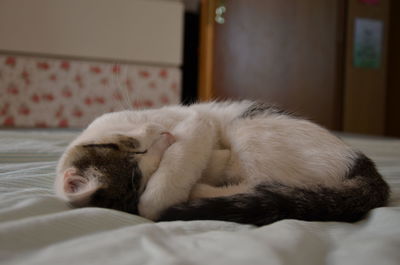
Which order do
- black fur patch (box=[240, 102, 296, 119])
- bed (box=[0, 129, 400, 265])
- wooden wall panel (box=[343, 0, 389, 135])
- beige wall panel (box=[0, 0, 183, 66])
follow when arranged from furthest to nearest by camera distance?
wooden wall panel (box=[343, 0, 389, 135])
beige wall panel (box=[0, 0, 183, 66])
black fur patch (box=[240, 102, 296, 119])
bed (box=[0, 129, 400, 265])

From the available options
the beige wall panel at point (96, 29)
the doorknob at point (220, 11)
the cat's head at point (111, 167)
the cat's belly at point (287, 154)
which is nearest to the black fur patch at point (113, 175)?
the cat's head at point (111, 167)

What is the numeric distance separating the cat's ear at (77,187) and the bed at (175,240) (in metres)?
0.03

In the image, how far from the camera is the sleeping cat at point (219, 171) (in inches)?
26.7

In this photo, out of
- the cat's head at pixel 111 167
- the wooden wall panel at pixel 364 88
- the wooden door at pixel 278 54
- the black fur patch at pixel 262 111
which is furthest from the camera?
the wooden wall panel at pixel 364 88

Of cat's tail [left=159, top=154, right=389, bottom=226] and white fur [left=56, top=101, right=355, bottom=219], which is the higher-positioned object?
white fur [left=56, top=101, right=355, bottom=219]

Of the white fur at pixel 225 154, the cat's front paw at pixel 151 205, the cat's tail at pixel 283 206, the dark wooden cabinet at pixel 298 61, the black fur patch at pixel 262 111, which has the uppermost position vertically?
the dark wooden cabinet at pixel 298 61

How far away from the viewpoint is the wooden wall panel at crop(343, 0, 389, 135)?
4191 mm

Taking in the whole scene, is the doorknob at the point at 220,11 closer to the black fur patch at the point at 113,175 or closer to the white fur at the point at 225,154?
the white fur at the point at 225,154

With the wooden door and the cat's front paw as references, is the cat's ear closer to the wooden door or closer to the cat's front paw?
the cat's front paw

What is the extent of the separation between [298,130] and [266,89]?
3.19 m

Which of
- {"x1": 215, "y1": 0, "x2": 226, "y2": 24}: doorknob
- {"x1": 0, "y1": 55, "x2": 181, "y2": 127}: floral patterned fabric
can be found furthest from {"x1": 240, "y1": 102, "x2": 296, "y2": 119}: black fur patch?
{"x1": 215, "y1": 0, "x2": 226, "y2": 24}: doorknob

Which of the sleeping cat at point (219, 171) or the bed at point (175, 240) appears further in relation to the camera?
the sleeping cat at point (219, 171)

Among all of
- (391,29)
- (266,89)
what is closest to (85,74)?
(266,89)

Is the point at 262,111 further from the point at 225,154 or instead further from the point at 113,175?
the point at 113,175
